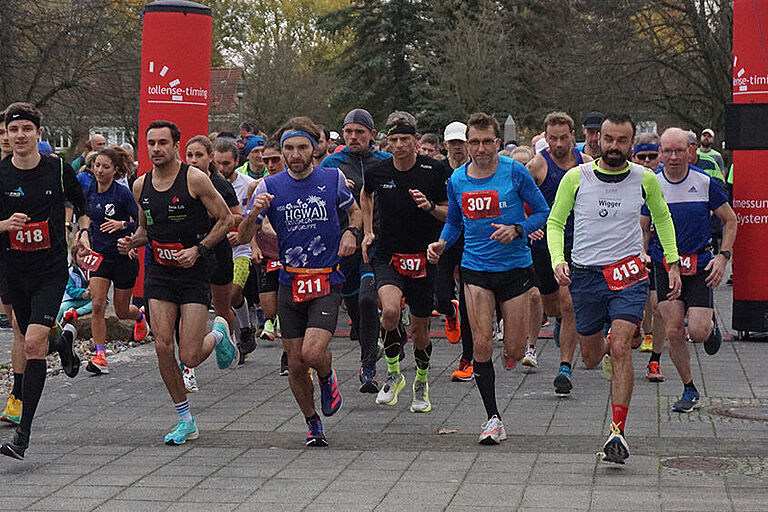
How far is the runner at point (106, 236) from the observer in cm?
1162

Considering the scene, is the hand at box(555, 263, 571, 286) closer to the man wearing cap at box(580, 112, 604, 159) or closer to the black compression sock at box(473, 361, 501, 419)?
the black compression sock at box(473, 361, 501, 419)

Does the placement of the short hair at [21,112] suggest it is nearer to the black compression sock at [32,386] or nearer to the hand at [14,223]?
the hand at [14,223]

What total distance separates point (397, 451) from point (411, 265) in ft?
6.80

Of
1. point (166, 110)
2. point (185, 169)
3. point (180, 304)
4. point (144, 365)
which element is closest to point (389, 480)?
point (180, 304)

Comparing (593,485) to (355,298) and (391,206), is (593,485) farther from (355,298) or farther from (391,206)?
(355,298)

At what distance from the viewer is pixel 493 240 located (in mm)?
8414

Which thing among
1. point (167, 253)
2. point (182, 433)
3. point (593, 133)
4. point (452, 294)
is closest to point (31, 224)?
point (167, 253)

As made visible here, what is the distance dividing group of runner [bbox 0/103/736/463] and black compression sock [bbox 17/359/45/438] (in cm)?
1

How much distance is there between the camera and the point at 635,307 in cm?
766

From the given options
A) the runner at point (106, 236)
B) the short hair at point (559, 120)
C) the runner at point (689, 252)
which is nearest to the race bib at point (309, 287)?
the runner at point (689, 252)

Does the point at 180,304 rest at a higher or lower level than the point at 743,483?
higher

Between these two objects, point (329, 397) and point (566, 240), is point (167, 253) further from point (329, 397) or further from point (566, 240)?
point (566, 240)

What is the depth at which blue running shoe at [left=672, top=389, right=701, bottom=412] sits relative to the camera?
9.02 m

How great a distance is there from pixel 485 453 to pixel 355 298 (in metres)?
3.72
